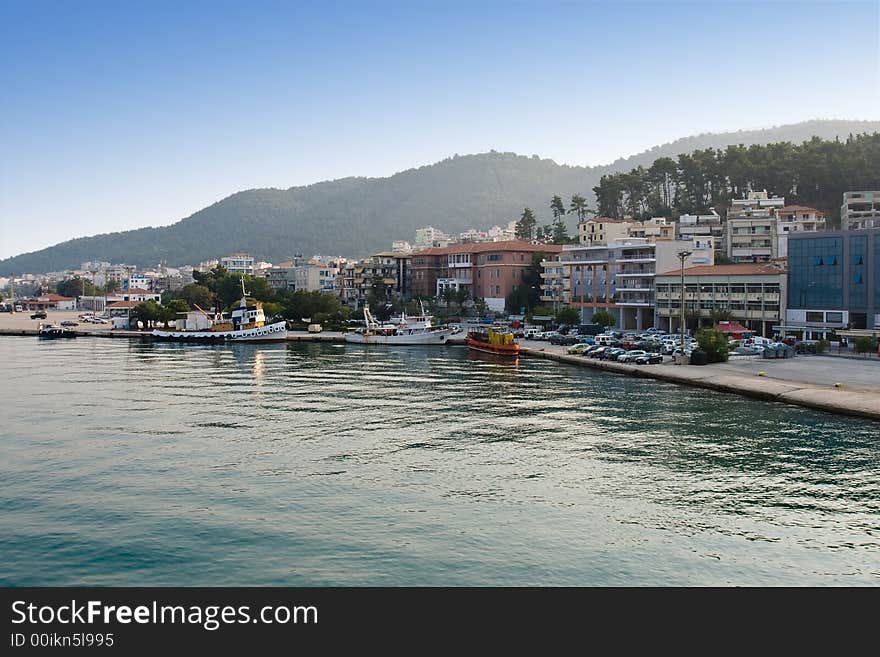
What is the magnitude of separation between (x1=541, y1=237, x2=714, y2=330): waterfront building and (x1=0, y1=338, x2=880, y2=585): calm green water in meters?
45.4

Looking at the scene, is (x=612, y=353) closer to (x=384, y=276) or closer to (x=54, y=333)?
(x=54, y=333)

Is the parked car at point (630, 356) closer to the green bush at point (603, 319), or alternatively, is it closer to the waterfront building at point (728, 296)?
the waterfront building at point (728, 296)

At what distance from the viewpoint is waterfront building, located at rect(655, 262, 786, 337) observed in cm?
7494

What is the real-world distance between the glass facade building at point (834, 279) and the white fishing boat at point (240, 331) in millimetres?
54799

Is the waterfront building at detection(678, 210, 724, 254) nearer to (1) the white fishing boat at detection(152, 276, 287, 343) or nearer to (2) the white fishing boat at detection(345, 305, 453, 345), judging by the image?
(2) the white fishing boat at detection(345, 305, 453, 345)

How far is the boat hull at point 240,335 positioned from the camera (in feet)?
309

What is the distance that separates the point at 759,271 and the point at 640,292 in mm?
16251

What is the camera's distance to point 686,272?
273 ft

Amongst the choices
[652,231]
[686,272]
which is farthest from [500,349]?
[652,231]

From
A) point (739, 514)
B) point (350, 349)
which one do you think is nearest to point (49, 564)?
point (739, 514)

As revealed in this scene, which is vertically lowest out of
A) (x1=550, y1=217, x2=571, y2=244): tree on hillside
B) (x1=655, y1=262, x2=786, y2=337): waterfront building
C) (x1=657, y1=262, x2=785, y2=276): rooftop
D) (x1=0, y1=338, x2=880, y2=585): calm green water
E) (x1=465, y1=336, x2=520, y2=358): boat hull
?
(x1=0, y1=338, x2=880, y2=585): calm green water

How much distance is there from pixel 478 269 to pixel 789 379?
74951 mm

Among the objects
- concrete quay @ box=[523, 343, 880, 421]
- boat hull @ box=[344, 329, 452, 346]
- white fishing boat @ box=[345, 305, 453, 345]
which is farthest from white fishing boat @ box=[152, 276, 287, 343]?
concrete quay @ box=[523, 343, 880, 421]

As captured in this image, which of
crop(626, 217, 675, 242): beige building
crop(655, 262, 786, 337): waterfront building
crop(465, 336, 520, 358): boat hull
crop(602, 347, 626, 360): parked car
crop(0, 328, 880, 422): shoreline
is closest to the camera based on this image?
crop(0, 328, 880, 422): shoreline
